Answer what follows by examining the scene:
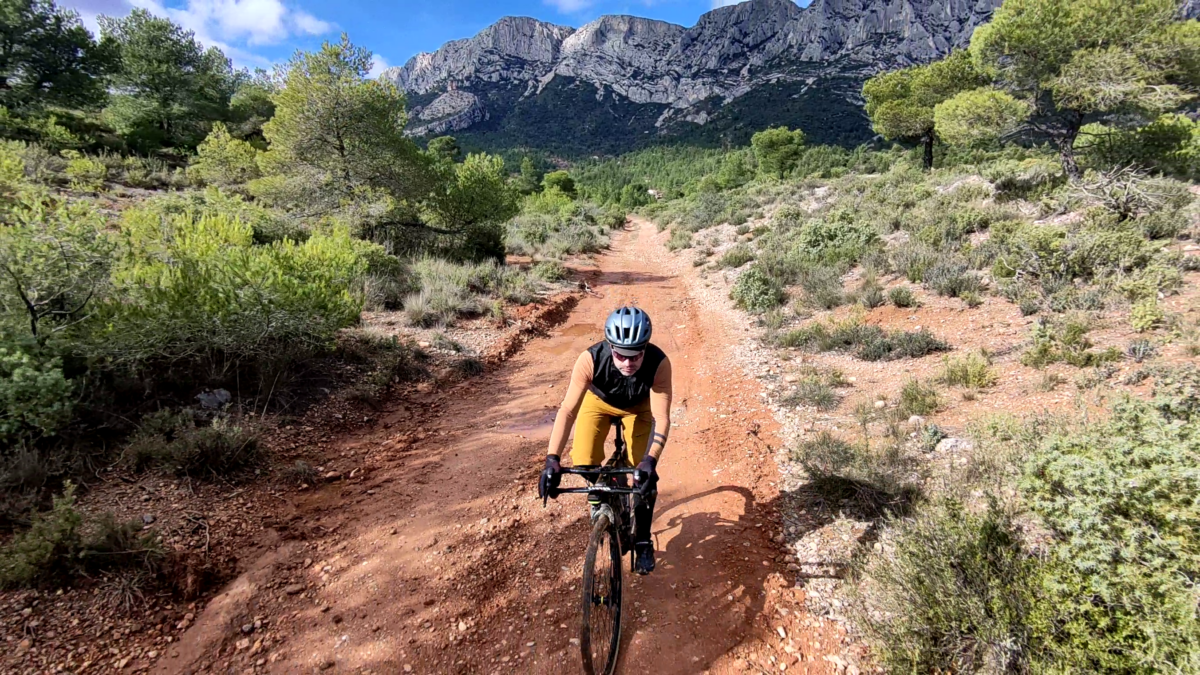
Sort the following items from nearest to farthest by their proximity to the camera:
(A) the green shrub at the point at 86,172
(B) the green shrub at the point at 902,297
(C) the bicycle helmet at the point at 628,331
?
(C) the bicycle helmet at the point at 628,331 → (B) the green shrub at the point at 902,297 → (A) the green shrub at the point at 86,172

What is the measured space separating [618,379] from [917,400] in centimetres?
423

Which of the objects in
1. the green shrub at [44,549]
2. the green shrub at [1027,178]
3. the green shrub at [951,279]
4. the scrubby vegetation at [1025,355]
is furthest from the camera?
the green shrub at [1027,178]

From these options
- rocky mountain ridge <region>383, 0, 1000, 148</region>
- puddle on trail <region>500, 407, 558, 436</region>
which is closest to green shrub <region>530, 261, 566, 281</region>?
puddle on trail <region>500, 407, 558, 436</region>

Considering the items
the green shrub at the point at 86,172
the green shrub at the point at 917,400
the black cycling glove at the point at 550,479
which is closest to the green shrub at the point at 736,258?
the green shrub at the point at 917,400

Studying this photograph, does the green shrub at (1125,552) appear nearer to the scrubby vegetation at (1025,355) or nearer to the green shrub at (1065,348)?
the scrubby vegetation at (1025,355)

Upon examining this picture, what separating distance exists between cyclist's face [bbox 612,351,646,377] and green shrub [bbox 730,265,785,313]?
7.90m

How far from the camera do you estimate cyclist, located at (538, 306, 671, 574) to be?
2914mm

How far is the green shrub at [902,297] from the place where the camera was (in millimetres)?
8625

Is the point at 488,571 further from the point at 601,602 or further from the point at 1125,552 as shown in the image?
the point at 1125,552

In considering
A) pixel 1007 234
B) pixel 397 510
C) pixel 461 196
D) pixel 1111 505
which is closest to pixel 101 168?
pixel 461 196

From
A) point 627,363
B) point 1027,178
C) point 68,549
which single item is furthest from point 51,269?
point 1027,178

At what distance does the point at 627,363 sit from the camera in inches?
119

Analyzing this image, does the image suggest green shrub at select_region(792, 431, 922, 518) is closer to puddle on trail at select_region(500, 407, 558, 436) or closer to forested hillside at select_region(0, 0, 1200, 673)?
forested hillside at select_region(0, 0, 1200, 673)

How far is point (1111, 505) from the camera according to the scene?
2379 mm
